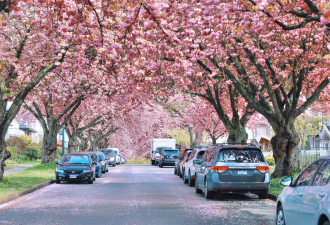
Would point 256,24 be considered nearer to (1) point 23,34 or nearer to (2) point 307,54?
(2) point 307,54

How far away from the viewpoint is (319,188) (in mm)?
6586

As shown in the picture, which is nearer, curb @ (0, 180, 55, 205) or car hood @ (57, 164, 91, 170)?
curb @ (0, 180, 55, 205)

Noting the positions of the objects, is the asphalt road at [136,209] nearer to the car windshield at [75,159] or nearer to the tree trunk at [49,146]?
the car windshield at [75,159]

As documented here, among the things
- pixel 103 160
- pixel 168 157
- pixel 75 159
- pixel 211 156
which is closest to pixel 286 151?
pixel 211 156

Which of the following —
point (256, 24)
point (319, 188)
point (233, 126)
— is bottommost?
point (319, 188)

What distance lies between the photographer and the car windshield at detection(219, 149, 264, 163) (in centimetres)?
1535

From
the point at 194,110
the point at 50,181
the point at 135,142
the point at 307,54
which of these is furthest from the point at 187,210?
the point at 135,142

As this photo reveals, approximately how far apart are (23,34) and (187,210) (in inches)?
487

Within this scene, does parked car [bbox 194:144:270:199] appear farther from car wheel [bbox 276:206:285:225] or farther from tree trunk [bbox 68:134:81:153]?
tree trunk [bbox 68:134:81:153]

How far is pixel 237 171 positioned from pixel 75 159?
463 inches

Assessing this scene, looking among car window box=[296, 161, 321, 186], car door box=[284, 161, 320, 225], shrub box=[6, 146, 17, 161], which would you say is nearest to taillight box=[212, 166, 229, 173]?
car door box=[284, 161, 320, 225]

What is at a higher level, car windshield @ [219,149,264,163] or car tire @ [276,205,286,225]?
car windshield @ [219,149,264,163]

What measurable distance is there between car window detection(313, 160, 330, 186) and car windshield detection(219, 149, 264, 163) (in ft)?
27.2

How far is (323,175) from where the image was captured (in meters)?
6.82
